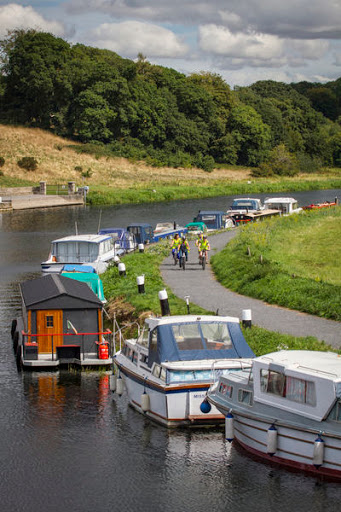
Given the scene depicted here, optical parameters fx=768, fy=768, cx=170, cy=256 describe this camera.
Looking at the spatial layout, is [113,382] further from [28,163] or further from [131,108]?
[131,108]

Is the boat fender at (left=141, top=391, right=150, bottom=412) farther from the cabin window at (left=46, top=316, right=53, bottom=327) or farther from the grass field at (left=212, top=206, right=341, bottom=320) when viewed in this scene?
the grass field at (left=212, top=206, right=341, bottom=320)

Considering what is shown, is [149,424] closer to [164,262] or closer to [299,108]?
[164,262]

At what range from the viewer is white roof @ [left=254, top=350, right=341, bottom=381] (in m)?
18.2

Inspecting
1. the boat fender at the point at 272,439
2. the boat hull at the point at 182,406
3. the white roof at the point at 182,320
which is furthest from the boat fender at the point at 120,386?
the boat fender at the point at 272,439

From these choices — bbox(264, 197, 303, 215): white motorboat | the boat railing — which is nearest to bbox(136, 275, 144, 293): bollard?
the boat railing

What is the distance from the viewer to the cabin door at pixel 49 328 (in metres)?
28.8

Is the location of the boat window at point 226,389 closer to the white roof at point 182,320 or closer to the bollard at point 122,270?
the white roof at point 182,320

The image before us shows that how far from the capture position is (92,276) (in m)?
36.7

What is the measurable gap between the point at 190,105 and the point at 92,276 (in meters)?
131

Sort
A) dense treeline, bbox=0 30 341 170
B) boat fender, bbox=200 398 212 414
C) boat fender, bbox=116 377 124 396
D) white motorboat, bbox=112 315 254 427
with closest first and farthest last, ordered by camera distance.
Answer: boat fender, bbox=200 398 212 414 → white motorboat, bbox=112 315 254 427 → boat fender, bbox=116 377 124 396 → dense treeline, bbox=0 30 341 170

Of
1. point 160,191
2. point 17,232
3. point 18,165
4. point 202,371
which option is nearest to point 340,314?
point 202,371

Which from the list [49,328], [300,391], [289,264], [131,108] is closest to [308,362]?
[300,391]

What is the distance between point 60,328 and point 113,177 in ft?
325

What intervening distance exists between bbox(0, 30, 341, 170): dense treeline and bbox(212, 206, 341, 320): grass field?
87.7 metres
